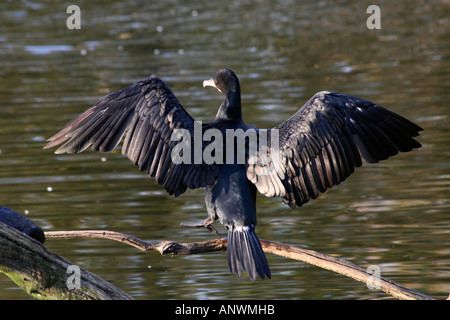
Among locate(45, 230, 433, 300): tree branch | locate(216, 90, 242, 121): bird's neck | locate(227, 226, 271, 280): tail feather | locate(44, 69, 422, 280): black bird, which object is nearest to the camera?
locate(45, 230, 433, 300): tree branch

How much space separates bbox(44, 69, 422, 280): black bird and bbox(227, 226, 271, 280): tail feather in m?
0.13

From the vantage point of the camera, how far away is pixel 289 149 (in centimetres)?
566

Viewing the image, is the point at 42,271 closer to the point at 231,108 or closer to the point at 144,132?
the point at 144,132

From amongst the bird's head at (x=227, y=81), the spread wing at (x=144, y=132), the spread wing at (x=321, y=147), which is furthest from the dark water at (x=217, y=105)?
the bird's head at (x=227, y=81)

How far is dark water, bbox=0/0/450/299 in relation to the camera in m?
7.55

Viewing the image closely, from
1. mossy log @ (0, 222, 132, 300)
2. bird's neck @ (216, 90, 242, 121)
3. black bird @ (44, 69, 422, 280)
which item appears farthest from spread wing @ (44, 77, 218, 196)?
mossy log @ (0, 222, 132, 300)

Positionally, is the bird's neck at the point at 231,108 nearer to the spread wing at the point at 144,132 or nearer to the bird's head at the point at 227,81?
the bird's head at the point at 227,81

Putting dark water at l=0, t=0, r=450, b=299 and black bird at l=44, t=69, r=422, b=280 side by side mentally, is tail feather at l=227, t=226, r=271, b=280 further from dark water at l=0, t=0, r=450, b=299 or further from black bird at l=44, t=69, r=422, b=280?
dark water at l=0, t=0, r=450, b=299

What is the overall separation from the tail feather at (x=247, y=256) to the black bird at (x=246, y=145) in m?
0.13

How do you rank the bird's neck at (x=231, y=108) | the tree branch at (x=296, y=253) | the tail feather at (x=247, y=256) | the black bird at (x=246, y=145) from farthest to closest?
the bird's neck at (x=231, y=108)
the black bird at (x=246, y=145)
the tail feather at (x=247, y=256)
the tree branch at (x=296, y=253)

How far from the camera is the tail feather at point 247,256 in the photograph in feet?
17.1

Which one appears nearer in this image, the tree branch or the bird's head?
the tree branch

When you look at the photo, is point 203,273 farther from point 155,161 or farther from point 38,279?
point 38,279

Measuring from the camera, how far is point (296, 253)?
5.09m
